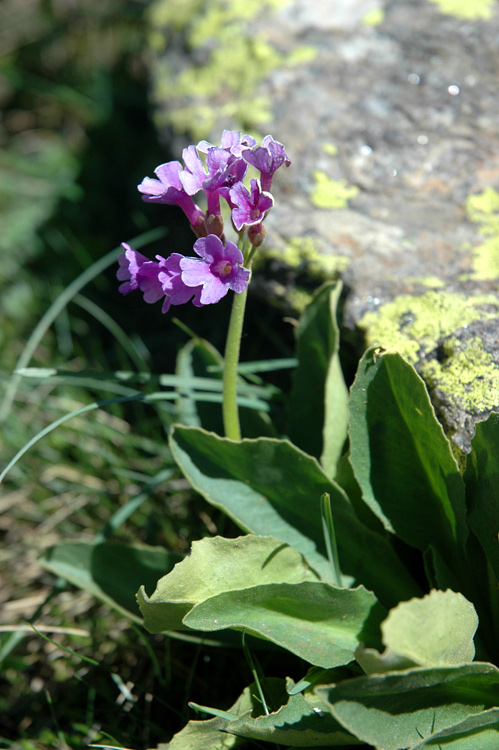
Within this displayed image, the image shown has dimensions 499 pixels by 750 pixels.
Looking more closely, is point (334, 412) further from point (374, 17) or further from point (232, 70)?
point (374, 17)

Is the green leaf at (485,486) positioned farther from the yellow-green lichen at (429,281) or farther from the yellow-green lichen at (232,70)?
the yellow-green lichen at (232,70)

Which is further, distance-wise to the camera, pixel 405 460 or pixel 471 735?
pixel 405 460

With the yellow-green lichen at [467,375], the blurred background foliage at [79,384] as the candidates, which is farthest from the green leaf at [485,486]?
the blurred background foliage at [79,384]

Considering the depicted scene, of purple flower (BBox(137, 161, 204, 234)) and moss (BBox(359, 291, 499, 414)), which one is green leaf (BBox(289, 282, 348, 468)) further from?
purple flower (BBox(137, 161, 204, 234))

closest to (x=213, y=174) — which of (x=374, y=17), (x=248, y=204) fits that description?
(x=248, y=204)

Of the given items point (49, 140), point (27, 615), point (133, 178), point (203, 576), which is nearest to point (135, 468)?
point (27, 615)

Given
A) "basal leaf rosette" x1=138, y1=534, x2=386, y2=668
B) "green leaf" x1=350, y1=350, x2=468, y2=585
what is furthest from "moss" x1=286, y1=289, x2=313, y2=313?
"basal leaf rosette" x1=138, y1=534, x2=386, y2=668

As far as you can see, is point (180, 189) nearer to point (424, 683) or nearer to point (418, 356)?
point (418, 356)

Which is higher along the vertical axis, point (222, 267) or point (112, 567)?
point (222, 267)
